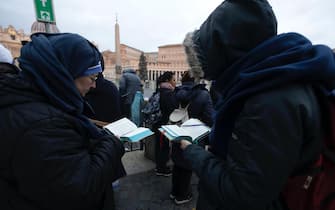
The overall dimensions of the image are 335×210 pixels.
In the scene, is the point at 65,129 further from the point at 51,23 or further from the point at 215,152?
the point at 51,23

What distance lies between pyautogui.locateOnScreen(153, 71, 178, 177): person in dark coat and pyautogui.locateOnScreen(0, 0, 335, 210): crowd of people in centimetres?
171

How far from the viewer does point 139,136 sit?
1382 mm

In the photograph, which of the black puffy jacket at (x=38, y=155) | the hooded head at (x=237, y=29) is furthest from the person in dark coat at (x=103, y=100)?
the hooded head at (x=237, y=29)

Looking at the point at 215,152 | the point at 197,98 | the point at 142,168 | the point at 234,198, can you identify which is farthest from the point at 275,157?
the point at 142,168

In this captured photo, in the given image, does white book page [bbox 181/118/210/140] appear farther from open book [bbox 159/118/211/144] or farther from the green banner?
the green banner

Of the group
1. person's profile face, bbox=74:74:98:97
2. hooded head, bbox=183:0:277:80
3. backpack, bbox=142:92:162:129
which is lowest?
backpack, bbox=142:92:162:129

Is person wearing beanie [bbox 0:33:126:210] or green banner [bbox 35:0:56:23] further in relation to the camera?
green banner [bbox 35:0:56:23]

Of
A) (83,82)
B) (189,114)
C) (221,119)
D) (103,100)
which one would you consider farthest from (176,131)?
(103,100)

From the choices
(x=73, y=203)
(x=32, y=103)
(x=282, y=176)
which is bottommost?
(x=73, y=203)

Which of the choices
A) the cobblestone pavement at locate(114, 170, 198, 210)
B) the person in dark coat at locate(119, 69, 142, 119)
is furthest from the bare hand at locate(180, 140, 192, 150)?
the person in dark coat at locate(119, 69, 142, 119)

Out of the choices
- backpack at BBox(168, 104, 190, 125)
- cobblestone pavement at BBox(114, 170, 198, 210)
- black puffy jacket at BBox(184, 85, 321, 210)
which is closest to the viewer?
black puffy jacket at BBox(184, 85, 321, 210)

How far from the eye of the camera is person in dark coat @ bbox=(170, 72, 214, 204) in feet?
7.39

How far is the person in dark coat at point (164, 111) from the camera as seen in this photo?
2.78 metres

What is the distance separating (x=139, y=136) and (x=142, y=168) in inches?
84.6
